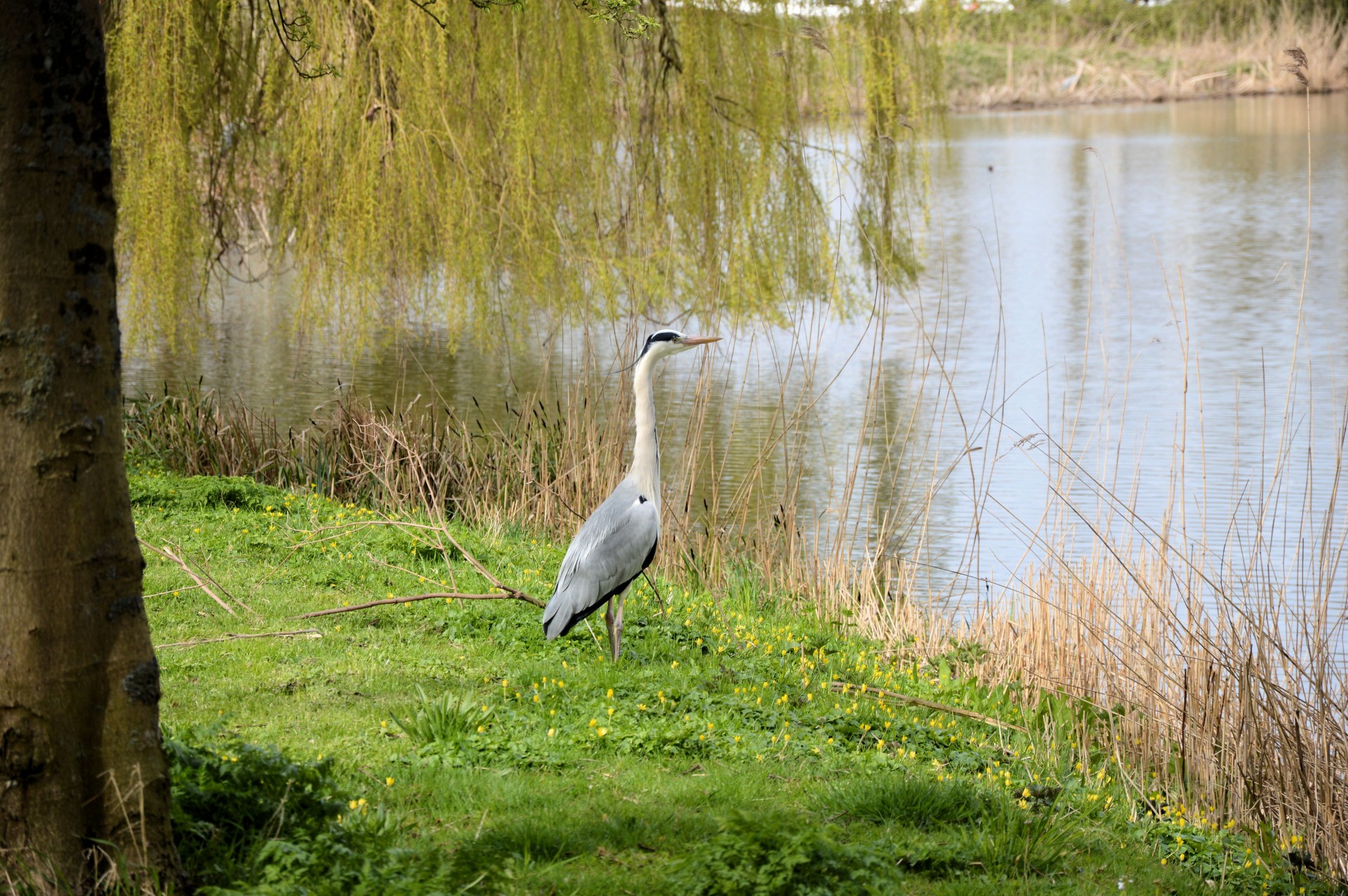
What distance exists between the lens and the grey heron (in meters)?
4.80

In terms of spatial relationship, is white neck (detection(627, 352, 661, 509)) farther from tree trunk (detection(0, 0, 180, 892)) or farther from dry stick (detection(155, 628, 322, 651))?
tree trunk (detection(0, 0, 180, 892))

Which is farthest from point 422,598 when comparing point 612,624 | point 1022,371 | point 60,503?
point 1022,371

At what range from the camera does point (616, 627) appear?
16.3 feet

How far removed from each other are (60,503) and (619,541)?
2.50 metres

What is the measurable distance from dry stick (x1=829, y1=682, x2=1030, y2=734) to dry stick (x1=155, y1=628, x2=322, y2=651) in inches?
76.9

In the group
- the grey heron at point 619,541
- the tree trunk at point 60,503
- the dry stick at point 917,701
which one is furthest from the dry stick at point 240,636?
the tree trunk at point 60,503

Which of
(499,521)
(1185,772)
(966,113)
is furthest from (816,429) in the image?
(966,113)

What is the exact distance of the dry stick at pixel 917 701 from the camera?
4941 millimetres

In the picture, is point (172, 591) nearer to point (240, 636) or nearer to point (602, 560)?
point (240, 636)

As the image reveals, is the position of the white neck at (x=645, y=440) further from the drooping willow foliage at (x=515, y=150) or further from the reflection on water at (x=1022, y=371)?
the drooping willow foliage at (x=515, y=150)

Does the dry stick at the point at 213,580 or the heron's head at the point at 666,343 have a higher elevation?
the heron's head at the point at 666,343

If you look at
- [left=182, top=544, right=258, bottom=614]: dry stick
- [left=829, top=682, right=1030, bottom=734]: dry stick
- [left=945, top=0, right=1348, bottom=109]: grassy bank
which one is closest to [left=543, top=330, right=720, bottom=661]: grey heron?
[left=829, top=682, right=1030, bottom=734]: dry stick

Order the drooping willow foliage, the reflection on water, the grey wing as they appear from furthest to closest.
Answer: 1. the reflection on water
2. the drooping willow foliage
3. the grey wing

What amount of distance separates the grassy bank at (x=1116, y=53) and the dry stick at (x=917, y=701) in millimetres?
37660
